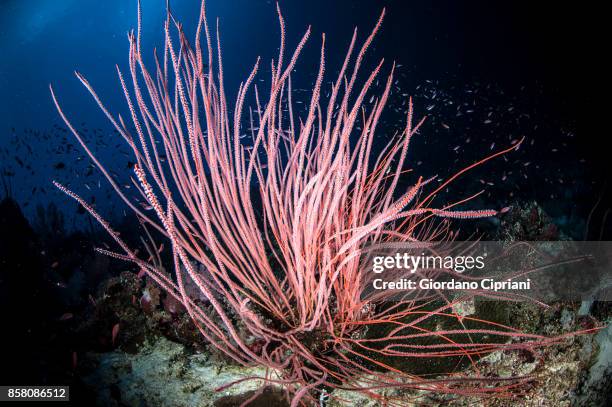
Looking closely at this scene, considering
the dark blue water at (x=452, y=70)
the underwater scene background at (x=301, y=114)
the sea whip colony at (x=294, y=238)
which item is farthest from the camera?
the dark blue water at (x=452, y=70)

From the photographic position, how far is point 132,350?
212 centimetres

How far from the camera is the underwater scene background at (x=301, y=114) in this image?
2014 mm

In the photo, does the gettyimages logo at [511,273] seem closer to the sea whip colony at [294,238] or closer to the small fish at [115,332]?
the sea whip colony at [294,238]

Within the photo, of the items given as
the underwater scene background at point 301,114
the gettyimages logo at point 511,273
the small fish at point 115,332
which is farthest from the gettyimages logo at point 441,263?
the small fish at point 115,332

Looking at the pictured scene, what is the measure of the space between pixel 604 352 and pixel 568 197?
40.2 ft

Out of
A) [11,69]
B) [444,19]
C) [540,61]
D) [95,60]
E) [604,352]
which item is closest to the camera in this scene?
[604,352]

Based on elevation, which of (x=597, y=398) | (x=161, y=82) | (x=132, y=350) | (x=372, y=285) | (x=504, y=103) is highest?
(x=504, y=103)

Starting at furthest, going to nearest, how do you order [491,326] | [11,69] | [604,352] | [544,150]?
1. [11,69]
2. [544,150]
3. [604,352]
4. [491,326]

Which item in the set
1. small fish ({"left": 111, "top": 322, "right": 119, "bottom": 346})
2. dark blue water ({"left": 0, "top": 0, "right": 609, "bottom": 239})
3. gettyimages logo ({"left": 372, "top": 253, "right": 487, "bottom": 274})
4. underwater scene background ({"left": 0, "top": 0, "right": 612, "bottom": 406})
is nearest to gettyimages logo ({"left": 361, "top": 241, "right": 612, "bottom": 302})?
gettyimages logo ({"left": 372, "top": 253, "right": 487, "bottom": 274})

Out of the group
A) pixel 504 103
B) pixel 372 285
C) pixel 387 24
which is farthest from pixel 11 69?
pixel 372 285

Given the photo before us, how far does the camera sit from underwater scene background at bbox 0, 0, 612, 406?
79.3 inches

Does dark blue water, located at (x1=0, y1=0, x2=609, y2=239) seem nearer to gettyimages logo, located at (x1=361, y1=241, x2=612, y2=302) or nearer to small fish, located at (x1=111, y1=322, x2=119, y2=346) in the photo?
gettyimages logo, located at (x1=361, y1=241, x2=612, y2=302)

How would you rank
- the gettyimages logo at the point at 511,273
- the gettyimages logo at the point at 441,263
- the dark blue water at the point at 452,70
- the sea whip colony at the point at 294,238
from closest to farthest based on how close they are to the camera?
the sea whip colony at the point at 294,238
the gettyimages logo at the point at 511,273
the gettyimages logo at the point at 441,263
the dark blue water at the point at 452,70

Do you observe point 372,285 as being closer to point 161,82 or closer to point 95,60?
point 161,82
